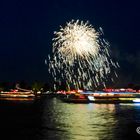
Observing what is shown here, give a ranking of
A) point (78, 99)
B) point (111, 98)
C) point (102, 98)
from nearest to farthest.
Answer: point (78, 99)
point (111, 98)
point (102, 98)

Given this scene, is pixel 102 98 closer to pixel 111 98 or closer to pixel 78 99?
pixel 111 98

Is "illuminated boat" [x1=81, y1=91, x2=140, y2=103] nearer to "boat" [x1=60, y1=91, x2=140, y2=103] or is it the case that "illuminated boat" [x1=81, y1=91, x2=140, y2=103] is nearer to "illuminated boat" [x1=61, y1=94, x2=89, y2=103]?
"boat" [x1=60, y1=91, x2=140, y2=103]

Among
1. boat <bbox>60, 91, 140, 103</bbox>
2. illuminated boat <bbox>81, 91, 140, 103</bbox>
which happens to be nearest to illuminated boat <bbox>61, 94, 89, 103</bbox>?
boat <bbox>60, 91, 140, 103</bbox>

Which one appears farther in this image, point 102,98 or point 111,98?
point 102,98

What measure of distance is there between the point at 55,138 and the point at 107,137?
4.34 metres

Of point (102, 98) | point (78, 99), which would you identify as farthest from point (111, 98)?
point (78, 99)

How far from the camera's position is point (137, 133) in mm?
35781

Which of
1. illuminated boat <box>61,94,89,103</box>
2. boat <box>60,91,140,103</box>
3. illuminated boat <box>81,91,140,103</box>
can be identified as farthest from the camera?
illuminated boat <box>81,91,140,103</box>

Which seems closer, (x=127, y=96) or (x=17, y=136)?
(x=17, y=136)

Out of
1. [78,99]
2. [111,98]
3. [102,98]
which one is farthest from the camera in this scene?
[102,98]

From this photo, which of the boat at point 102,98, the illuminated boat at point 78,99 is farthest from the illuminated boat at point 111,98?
the illuminated boat at point 78,99

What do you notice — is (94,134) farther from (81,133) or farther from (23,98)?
(23,98)

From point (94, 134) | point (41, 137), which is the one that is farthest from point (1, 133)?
point (94, 134)

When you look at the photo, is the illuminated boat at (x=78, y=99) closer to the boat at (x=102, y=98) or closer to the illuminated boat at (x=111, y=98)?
the boat at (x=102, y=98)
